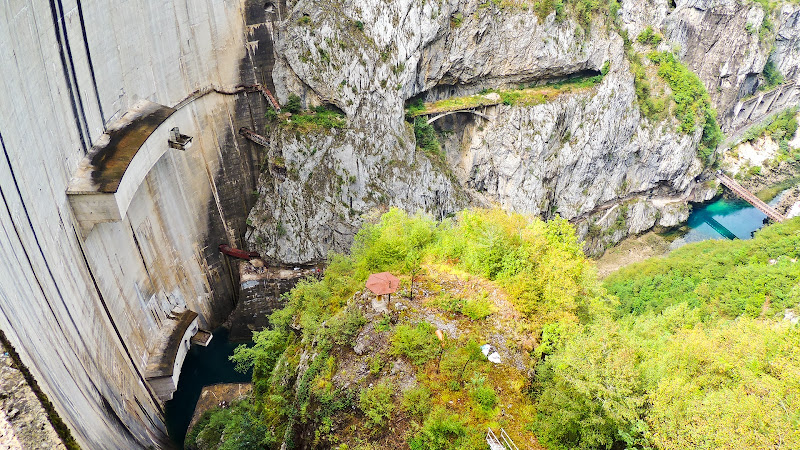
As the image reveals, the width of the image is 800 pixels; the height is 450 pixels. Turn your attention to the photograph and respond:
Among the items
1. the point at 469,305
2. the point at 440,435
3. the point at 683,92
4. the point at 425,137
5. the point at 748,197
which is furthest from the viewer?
the point at 748,197

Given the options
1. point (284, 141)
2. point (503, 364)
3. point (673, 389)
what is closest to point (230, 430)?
point (503, 364)

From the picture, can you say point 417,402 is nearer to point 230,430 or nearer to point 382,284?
point 382,284

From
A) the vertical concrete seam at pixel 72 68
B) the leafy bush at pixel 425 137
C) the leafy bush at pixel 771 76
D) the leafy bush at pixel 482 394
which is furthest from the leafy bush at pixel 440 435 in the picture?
the leafy bush at pixel 771 76

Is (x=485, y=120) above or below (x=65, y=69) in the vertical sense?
below

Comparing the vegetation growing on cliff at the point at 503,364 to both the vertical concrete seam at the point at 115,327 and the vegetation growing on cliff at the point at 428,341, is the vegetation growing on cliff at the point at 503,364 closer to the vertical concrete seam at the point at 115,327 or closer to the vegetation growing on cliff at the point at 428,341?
the vegetation growing on cliff at the point at 428,341

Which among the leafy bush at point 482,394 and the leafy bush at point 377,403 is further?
the leafy bush at point 482,394

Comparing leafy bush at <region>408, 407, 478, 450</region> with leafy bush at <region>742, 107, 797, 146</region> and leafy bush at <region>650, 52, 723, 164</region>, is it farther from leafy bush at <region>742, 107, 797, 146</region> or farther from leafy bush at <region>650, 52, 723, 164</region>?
leafy bush at <region>742, 107, 797, 146</region>

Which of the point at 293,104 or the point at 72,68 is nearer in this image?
the point at 72,68

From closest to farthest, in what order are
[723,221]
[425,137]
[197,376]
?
[197,376]
[425,137]
[723,221]
